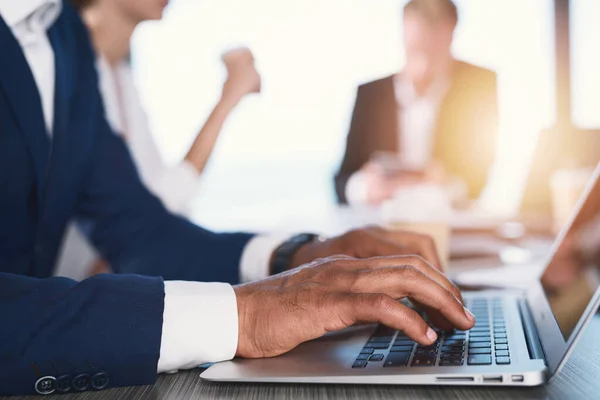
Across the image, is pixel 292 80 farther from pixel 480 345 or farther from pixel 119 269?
pixel 480 345

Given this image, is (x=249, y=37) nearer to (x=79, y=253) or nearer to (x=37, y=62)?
(x=79, y=253)

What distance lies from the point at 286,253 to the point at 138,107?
1934mm

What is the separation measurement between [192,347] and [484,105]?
2.70 metres

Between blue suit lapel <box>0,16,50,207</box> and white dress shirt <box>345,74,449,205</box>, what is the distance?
2.12m

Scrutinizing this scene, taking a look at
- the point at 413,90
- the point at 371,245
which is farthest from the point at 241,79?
the point at 371,245

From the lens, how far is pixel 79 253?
2336 mm

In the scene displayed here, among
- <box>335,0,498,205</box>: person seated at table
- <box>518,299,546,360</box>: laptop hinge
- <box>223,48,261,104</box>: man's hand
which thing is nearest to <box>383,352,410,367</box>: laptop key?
<box>518,299,546,360</box>: laptop hinge

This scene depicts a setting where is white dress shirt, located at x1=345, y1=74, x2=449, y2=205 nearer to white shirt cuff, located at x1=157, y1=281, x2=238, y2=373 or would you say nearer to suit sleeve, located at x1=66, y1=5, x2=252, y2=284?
suit sleeve, located at x1=66, y1=5, x2=252, y2=284

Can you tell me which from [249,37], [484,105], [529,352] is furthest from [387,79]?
[529,352]

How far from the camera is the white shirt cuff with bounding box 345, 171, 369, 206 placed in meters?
2.83

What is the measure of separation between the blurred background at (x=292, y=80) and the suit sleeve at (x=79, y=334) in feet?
8.21

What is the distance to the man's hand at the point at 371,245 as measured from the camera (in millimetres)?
920

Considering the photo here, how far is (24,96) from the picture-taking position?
0.88 metres

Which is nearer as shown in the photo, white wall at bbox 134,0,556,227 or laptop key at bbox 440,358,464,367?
laptop key at bbox 440,358,464,367
